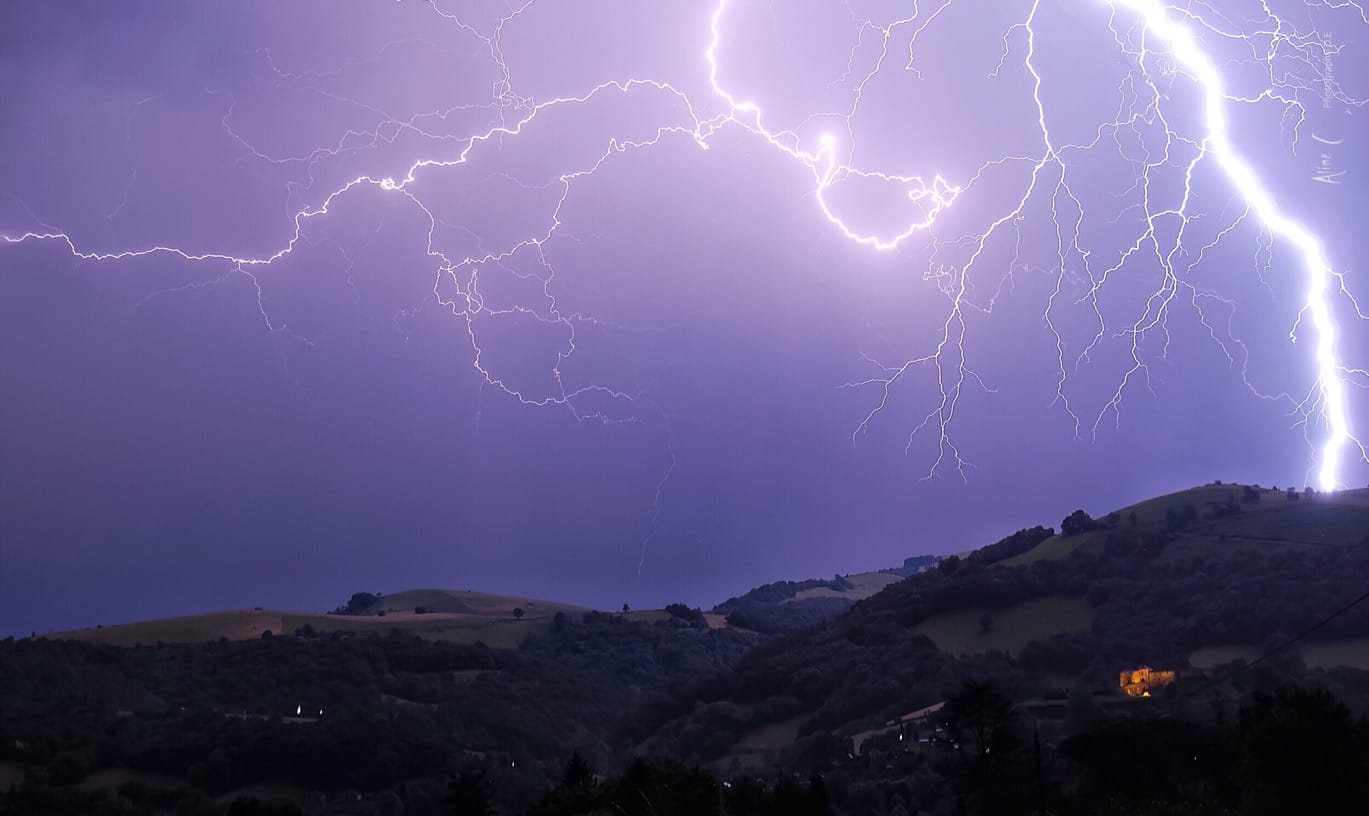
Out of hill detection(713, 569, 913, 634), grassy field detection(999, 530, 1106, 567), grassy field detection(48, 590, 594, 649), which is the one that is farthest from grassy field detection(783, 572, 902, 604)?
grassy field detection(999, 530, 1106, 567)

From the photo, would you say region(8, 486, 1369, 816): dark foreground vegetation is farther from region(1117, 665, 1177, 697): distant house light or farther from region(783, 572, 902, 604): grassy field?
region(783, 572, 902, 604): grassy field

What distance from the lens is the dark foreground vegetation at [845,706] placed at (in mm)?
22391

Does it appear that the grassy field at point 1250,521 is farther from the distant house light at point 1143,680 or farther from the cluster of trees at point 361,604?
the cluster of trees at point 361,604

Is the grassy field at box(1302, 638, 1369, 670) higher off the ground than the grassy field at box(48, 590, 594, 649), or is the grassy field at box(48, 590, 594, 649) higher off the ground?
the grassy field at box(48, 590, 594, 649)

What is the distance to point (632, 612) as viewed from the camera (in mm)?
78375

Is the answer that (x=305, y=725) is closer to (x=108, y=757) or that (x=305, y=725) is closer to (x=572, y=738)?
(x=108, y=757)

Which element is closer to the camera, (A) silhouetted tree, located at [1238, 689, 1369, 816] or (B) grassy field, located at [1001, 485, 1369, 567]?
(A) silhouetted tree, located at [1238, 689, 1369, 816]

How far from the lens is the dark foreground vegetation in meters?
22.4

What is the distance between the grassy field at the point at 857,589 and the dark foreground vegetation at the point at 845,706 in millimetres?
37727

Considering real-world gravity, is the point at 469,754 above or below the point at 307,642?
below

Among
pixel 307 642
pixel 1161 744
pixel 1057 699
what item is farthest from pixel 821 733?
pixel 307 642

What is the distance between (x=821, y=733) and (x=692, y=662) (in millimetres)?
28453

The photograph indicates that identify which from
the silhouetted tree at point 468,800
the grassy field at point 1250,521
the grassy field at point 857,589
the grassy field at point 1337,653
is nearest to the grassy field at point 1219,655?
the grassy field at point 1337,653

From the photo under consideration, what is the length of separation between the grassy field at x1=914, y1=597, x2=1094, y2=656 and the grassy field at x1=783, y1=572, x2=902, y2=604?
145 ft
